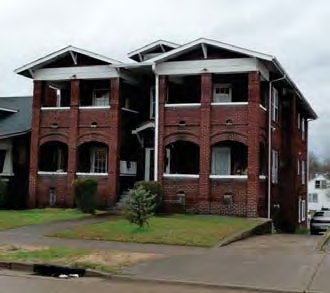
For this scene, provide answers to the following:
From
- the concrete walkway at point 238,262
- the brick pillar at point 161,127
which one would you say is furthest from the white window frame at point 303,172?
the concrete walkway at point 238,262

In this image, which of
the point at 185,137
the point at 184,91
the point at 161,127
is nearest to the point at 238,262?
the point at 185,137

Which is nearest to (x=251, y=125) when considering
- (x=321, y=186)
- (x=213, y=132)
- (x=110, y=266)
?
(x=213, y=132)

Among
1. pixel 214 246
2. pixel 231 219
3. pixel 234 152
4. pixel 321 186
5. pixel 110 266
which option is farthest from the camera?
pixel 321 186

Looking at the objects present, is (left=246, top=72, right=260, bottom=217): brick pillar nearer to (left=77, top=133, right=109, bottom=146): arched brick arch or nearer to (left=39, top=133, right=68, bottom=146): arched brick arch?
(left=77, top=133, right=109, bottom=146): arched brick arch

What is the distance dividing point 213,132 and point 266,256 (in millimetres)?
12115

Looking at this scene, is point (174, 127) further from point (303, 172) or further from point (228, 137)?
point (303, 172)

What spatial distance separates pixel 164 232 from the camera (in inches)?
717

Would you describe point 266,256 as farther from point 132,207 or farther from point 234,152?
point 234,152

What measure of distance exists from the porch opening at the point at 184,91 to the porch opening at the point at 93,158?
4157 mm

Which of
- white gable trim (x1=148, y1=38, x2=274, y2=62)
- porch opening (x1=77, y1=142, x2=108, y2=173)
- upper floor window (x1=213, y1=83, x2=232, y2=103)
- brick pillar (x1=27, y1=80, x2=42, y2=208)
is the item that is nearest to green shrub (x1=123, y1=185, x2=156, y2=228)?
white gable trim (x1=148, y1=38, x2=274, y2=62)

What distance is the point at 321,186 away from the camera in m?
97.1

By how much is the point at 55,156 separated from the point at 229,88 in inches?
377

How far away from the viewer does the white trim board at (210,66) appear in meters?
25.5

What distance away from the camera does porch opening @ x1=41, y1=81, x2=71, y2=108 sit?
30219 mm
